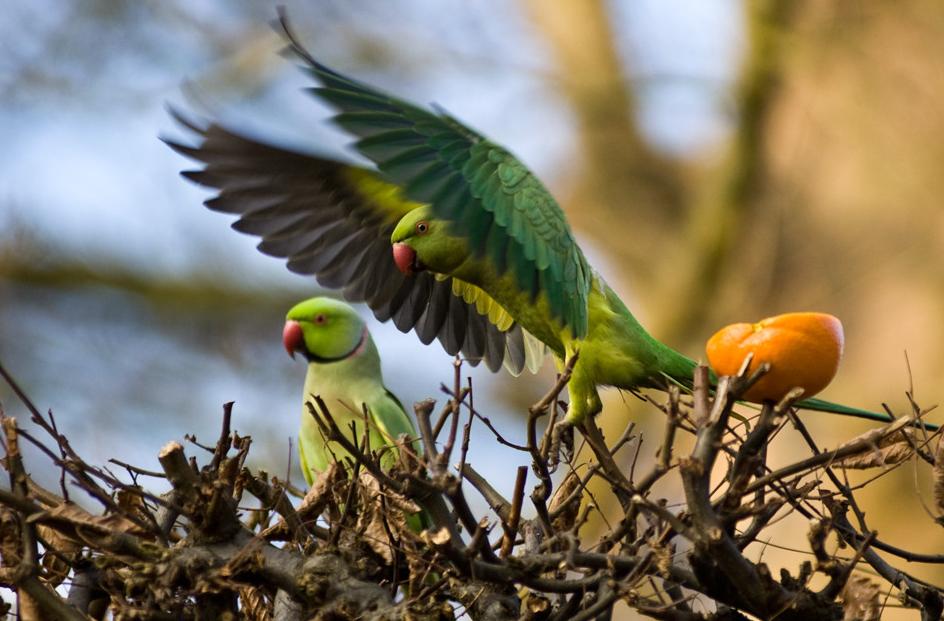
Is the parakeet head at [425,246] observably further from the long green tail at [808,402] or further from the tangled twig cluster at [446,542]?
the tangled twig cluster at [446,542]

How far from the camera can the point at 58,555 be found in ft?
6.23

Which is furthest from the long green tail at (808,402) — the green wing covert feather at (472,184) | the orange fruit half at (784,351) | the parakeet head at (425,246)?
the parakeet head at (425,246)

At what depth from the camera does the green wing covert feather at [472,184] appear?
236 centimetres

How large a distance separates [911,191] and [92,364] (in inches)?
208

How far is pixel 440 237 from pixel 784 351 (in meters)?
1.11

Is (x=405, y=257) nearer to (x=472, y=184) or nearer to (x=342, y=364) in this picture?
(x=472, y=184)

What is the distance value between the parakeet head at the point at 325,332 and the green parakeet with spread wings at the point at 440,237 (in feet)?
1.38

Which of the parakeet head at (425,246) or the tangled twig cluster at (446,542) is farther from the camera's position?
the parakeet head at (425,246)

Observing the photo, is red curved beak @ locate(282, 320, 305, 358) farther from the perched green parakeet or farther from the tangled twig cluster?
the tangled twig cluster

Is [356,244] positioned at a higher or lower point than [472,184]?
higher

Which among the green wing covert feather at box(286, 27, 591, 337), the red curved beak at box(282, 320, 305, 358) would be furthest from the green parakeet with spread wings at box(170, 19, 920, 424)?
the red curved beak at box(282, 320, 305, 358)

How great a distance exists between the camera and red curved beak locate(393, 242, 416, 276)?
2.82 m

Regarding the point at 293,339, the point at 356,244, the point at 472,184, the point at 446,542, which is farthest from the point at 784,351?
the point at 293,339

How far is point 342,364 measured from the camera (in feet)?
11.6
